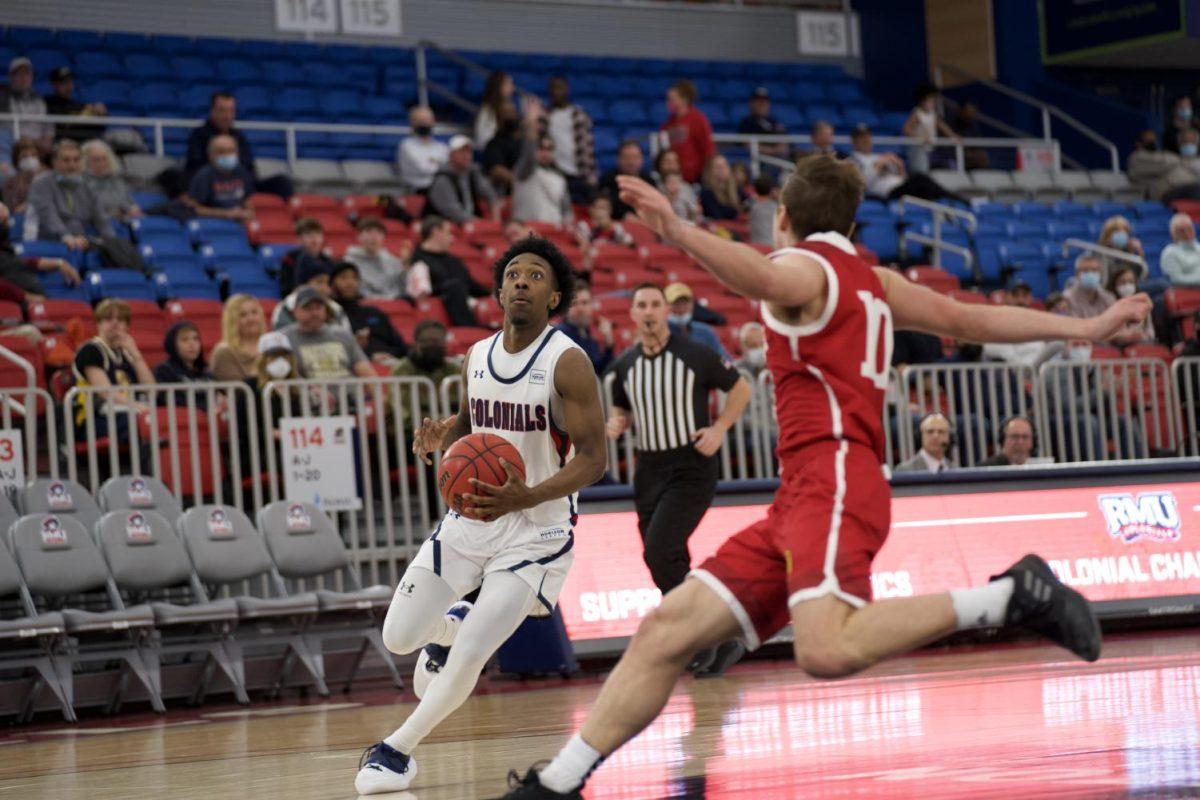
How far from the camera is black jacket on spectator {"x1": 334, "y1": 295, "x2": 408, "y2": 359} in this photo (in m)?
14.1

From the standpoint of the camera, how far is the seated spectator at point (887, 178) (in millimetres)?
21562

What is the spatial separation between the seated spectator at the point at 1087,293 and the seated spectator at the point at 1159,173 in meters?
7.33

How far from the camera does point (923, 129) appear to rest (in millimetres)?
23797

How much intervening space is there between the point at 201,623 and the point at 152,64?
1123cm

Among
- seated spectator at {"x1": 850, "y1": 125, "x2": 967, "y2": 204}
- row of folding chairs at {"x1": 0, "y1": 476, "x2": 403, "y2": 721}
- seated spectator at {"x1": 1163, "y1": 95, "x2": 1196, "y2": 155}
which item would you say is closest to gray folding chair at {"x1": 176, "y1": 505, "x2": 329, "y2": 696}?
row of folding chairs at {"x1": 0, "y1": 476, "x2": 403, "y2": 721}

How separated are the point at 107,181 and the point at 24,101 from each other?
172 centimetres

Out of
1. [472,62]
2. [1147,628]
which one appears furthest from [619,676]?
[472,62]

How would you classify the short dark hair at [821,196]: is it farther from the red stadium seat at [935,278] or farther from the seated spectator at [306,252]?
the red stadium seat at [935,278]

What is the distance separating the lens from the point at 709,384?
35.3ft

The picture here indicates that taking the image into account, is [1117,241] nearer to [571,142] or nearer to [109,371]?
[571,142]

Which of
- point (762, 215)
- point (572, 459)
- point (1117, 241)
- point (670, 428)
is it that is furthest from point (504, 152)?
point (572, 459)

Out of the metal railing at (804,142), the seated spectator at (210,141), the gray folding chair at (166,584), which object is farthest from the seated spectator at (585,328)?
the metal railing at (804,142)

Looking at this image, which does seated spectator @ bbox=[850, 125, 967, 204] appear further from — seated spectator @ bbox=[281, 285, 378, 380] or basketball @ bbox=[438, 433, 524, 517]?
basketball @ bbox=[438, 433, 524, 517]

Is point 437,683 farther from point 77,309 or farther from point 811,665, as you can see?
point 77,309
